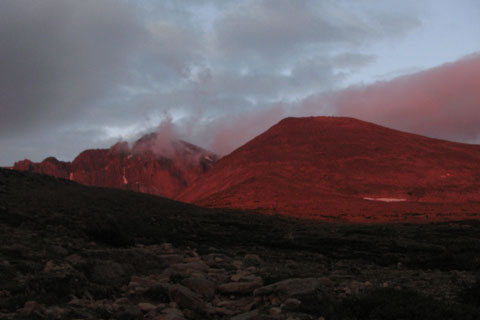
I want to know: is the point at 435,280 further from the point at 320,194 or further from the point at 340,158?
the point at 340,158

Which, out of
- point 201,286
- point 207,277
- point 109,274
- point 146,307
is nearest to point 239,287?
point 201,286

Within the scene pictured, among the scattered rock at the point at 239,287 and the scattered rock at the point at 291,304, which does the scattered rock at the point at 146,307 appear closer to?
the scattered rock at the point at 239,287

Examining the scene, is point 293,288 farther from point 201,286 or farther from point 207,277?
point 207,277

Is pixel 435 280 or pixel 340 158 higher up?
pixel 340 158

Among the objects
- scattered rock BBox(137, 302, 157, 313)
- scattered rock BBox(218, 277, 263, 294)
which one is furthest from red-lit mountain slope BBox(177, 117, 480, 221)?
scattered rock BBox(137, 302, 157, 313)

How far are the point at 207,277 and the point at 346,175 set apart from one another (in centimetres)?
7550

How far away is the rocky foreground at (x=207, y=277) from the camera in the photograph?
758cm

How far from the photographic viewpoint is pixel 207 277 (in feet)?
35.8

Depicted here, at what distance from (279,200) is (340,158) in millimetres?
35169

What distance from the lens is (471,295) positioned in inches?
331

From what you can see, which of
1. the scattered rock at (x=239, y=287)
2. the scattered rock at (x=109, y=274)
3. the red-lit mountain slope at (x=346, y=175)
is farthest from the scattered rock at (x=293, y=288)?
the red-lit mountain slope at (x=346, y=175)

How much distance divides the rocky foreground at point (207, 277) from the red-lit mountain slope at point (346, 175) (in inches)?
1113

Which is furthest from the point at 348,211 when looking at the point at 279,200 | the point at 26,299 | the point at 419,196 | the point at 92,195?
the point at 26,299

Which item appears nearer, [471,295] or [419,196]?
[471,295]
